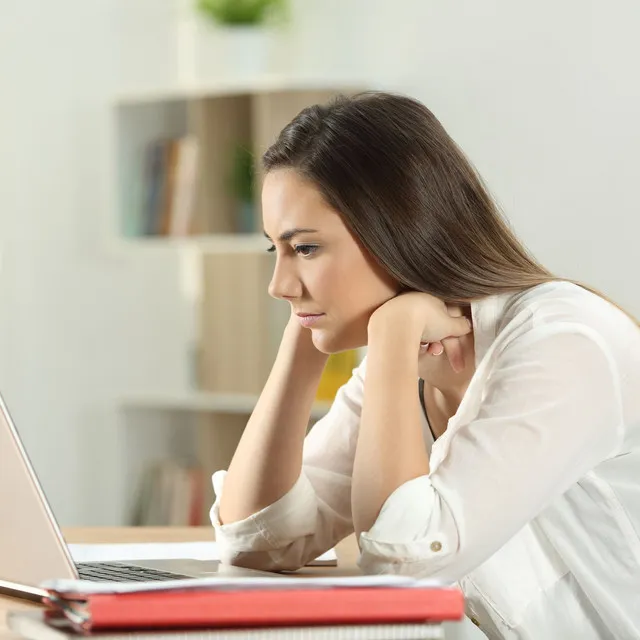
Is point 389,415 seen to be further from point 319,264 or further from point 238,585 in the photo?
point 238,585

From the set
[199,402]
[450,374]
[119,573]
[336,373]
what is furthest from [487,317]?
[199,402]

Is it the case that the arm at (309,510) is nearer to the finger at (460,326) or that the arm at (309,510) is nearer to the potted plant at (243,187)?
A: the finger at (460,326)

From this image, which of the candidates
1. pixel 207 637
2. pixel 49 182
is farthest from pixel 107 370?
pixel 207 637

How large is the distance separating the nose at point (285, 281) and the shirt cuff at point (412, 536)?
12.6 inches

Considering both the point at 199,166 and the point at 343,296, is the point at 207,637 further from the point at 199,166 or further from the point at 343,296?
the point at 199,166

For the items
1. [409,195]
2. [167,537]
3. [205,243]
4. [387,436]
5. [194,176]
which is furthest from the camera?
[194,176]

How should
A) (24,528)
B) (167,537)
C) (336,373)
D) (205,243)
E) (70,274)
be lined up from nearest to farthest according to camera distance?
1. (24,528)
2. (167,537)
3. (336,373)
4. (205,243)
5. (70,274)

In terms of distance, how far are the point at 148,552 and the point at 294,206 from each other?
481mm

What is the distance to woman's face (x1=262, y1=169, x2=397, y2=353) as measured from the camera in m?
1.25

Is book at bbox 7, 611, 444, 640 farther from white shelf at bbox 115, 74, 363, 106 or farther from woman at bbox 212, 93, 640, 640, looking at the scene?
white shelf at bbox 115, 74, 363, 106

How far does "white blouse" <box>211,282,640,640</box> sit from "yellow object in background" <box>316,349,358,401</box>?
1.68 m

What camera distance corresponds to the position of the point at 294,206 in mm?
1260

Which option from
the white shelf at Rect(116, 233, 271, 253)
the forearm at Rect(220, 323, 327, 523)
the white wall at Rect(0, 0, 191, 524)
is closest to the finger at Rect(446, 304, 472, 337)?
the forearm at Rect(220, 323, 327, 523)

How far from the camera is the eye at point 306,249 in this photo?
1263 mm
